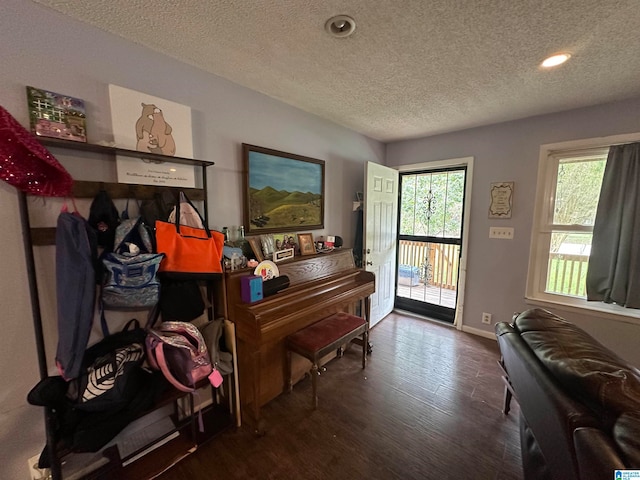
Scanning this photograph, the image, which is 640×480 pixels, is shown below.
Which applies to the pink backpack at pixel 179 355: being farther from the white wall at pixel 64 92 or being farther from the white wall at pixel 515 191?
the white wall at pixel 515 191

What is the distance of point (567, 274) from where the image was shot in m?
2.53

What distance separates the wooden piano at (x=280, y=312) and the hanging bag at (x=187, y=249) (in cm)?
16

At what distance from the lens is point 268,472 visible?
1.41 metres

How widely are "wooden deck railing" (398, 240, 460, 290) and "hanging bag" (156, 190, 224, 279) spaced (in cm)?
290

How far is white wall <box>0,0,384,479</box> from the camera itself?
113cm

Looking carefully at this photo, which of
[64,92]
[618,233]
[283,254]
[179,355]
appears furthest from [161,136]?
[618,233]

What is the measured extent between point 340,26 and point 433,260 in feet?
11.5

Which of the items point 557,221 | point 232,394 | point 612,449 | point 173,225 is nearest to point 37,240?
point 173,225

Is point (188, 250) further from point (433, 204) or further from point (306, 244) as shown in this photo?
point (433, 204)

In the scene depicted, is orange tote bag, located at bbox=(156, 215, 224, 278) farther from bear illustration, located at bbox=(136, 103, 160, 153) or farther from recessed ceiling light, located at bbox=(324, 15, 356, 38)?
recessed ceiling light, located at bbox=(324, 15, 356, 38)

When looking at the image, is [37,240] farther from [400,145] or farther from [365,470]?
[400,145]

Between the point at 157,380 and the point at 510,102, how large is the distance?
3.39 meters

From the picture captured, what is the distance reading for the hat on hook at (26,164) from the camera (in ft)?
3.41

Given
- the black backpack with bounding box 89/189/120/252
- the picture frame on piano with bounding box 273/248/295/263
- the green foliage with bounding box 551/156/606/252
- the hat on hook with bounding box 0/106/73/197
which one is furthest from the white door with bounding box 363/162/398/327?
the hat on hook with bounding box 0/106/73/197
